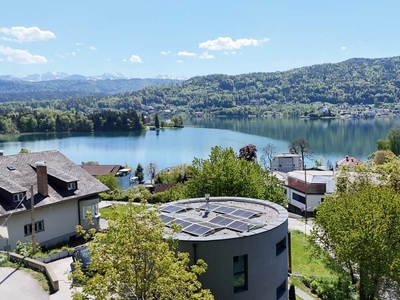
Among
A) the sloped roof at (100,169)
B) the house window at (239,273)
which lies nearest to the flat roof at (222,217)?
the house window at (239,273)

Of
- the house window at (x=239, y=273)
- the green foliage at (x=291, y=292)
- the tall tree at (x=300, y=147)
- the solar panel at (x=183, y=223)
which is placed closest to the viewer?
the house window at (x=239, y=273)

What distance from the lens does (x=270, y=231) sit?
16.8 m

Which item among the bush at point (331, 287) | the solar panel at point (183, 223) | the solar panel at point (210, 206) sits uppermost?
the solar panel at point (183, 223)

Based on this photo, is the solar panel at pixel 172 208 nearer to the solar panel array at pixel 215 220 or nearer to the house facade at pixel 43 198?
the solar panel array at pixel 215 220

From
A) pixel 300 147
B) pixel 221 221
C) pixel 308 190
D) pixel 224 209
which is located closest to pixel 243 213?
pixel 224 209

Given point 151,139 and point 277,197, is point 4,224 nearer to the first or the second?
point 277,197

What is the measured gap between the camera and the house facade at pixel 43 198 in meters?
26.0

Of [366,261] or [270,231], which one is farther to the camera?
[366,261]

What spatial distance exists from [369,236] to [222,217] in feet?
27.1

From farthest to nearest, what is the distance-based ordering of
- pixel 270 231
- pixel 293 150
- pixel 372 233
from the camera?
pixel 293 150
pixel 372 233
pixel 270 231

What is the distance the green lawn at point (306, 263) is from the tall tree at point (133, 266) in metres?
18.1

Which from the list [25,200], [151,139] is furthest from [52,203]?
[151,139]

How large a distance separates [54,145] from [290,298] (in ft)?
433

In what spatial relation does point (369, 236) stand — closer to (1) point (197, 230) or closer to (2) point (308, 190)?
(1) point (197, 230)
